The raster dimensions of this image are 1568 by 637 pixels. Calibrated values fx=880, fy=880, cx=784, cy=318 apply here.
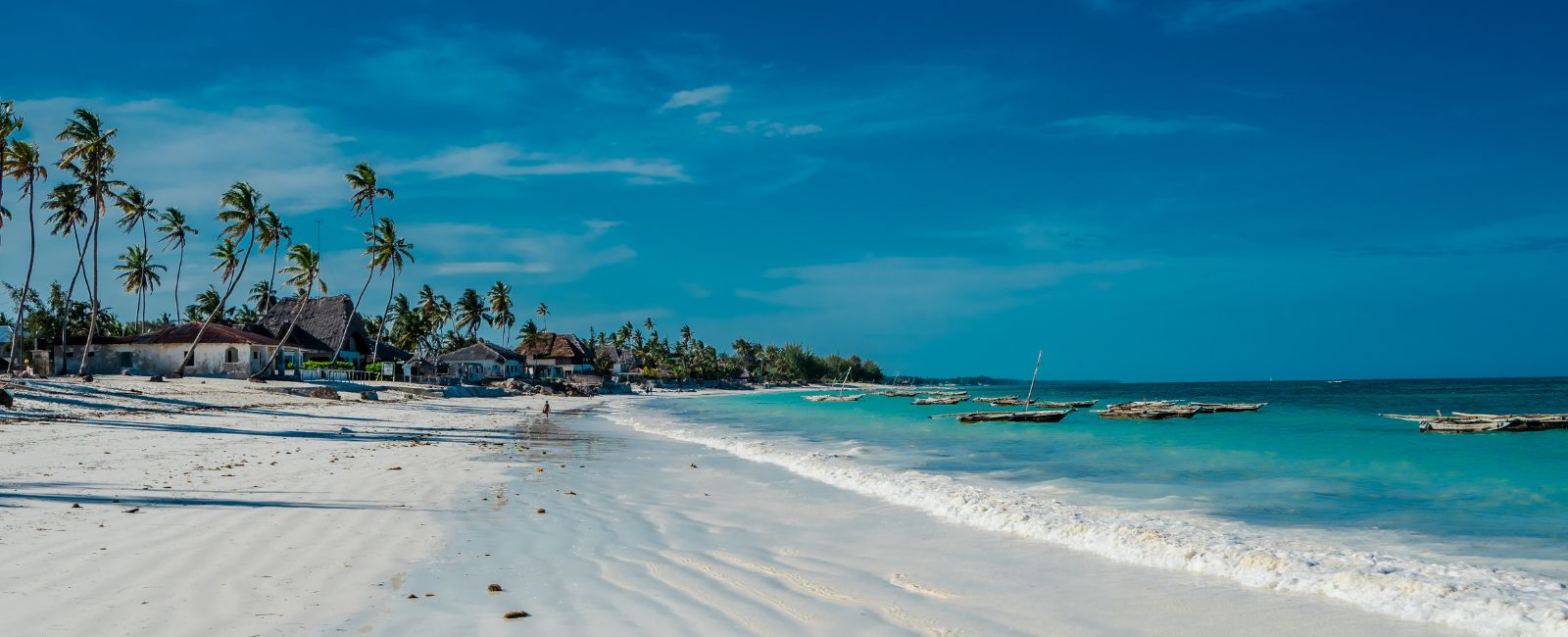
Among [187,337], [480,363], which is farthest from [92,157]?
[480,363]

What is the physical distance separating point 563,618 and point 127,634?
2091 millimetres

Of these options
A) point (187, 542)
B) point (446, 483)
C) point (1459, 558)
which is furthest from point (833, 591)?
point (446, 483)

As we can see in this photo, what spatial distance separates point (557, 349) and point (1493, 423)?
75025 mm

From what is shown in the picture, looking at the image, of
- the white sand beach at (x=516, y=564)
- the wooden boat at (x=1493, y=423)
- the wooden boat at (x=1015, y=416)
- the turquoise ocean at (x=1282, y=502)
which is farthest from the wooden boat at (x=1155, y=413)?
the white sand beach at (x=516, y=564)

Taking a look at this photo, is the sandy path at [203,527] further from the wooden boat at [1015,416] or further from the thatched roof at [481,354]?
the thatched roof at [481,354]

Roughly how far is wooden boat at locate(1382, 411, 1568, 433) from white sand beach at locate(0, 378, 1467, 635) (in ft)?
93.1

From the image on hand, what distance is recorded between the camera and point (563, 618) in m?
5.08

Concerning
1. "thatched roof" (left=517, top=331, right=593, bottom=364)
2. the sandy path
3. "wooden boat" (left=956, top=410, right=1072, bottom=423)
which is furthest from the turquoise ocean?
"thatched roof" (left=517, top=331, right=593, bottom=364)

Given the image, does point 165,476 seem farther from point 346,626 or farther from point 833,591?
point 833,591

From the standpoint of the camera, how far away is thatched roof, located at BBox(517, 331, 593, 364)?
87875mm

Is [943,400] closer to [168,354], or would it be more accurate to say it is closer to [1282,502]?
A: [168,354]

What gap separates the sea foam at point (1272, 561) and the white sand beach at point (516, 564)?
360 mm

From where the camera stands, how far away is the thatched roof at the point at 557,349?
288 feet

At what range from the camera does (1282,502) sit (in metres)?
12.6
